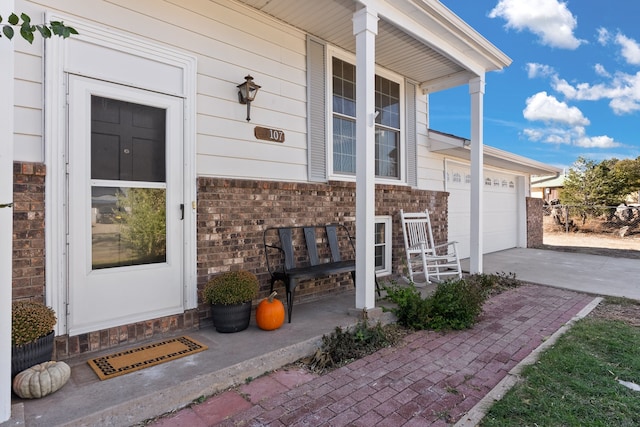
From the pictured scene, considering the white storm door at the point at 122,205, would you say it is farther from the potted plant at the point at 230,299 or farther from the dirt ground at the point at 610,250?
the dirt ground at the point at 610,250

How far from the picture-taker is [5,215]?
6.08ft

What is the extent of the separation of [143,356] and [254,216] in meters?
1.64

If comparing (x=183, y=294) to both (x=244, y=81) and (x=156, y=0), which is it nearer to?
(x=244, y=81)

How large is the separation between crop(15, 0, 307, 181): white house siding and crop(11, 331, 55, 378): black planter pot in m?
1.24

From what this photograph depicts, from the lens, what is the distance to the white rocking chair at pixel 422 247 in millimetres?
5410

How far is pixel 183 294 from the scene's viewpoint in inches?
129

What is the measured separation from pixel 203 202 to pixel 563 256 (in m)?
8.55

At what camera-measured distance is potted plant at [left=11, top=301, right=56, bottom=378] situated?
2.11 meters

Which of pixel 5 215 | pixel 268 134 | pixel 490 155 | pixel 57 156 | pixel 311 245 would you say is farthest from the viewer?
pixel 490 155

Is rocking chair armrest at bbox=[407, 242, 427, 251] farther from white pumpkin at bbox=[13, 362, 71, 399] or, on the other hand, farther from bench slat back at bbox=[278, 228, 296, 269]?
white pumpkin at bbox=[13, 362, 71, 399]

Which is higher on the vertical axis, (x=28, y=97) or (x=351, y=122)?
(x=351, y=122)

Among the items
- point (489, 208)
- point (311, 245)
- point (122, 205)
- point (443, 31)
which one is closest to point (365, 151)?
point (311, 245)

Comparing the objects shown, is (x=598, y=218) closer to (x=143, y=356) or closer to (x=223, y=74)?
(x=223, y=74)

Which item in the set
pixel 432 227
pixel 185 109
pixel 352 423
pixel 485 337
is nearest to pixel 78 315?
pixel 185 109
